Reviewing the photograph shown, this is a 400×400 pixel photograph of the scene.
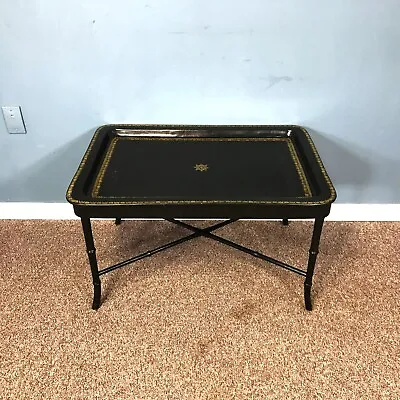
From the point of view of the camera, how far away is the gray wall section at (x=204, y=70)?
150 centimetres

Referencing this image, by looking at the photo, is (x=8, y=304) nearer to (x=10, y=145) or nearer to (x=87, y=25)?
(x=10, y=145)

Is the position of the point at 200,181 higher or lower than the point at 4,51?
lower

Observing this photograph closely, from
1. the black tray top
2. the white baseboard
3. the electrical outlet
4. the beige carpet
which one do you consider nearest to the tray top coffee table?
the black tray top

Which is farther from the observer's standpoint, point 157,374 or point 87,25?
point 87,25

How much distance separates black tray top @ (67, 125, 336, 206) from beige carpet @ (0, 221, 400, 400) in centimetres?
39

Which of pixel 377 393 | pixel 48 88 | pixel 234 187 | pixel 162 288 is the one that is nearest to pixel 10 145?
pixel 48 88

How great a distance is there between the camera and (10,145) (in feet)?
5.76

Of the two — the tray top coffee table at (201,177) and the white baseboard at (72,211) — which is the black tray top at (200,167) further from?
the white baseboard at (72,211)

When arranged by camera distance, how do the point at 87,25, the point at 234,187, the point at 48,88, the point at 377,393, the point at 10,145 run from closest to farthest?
the point at 377,393 < the point at 234,187 < the point at 87,25 < the point at 48,88 < the point at 10,145

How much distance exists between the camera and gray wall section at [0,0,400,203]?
1499 millimetres

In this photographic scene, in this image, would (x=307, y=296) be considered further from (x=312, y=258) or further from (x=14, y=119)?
(x=14, y=119)

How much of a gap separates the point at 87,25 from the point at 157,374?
1.06 m

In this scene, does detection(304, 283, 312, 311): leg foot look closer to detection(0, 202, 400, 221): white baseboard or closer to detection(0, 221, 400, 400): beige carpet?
detection(0, 221, 400, 400): beige carpet

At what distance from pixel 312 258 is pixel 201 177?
1.32ft
